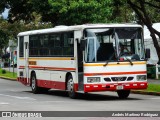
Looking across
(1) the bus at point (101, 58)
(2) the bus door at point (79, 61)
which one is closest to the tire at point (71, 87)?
(1) the bus at point (101, 58)

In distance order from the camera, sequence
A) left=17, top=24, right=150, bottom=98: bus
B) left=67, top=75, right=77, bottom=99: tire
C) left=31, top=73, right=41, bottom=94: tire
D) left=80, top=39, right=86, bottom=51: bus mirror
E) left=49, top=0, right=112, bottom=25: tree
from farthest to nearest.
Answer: left=49, top=0, right=112, bottom=25: tree → left=31, top=73, right=41, bottom=94: tire → left=67, top=75, right=77, bottom=99: tire → left=17, top=24, right=150, bottom=98: bus → left=80, top=39, right=86, bottom=51: bus mirror

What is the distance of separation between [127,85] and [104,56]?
146 cm

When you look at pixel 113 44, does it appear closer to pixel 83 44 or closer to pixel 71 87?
pixel 83 44

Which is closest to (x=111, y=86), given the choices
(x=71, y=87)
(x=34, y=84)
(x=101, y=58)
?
(x=101, y=58)

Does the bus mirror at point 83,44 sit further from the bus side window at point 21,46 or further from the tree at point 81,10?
the tree at point 81,10

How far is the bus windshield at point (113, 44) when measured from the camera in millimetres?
22203

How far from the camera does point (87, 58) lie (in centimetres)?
2219

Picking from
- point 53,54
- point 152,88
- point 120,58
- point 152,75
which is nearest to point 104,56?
point 120,58

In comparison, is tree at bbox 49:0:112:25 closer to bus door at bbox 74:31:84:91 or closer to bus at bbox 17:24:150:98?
bus at bbox 17:24:150:98

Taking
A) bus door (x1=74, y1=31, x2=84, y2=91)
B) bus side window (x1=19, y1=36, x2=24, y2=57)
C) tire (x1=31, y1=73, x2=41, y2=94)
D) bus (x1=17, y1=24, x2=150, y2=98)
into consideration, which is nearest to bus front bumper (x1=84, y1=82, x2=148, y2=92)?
bus (x1=17, y1=24, x2=150, y2=98)

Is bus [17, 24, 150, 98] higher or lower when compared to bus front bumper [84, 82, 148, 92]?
higher

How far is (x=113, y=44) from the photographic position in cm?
2241

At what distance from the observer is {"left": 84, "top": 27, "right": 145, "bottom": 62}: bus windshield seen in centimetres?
2220

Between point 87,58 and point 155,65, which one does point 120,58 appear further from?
point 155,65
